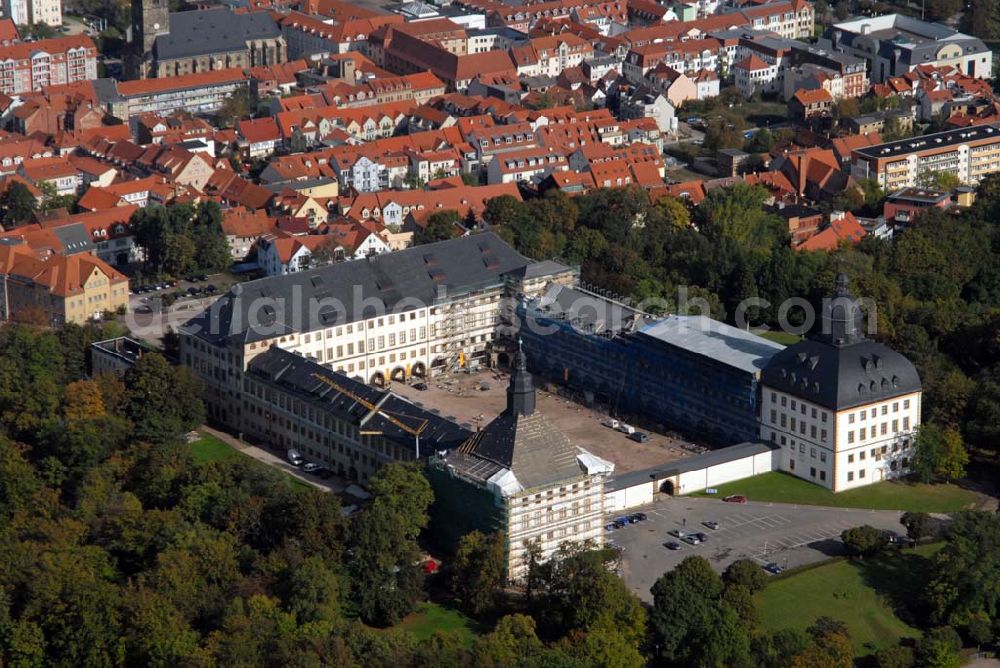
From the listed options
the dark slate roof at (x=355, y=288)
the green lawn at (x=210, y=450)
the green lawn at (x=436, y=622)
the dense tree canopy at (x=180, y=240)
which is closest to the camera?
the green lawn at (x=436, y=622)

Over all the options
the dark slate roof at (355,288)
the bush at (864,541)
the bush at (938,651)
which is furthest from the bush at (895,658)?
the dark slate roof at (355,288)

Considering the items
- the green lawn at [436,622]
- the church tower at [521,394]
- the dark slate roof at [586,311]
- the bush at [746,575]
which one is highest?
the church tower at [521,394]

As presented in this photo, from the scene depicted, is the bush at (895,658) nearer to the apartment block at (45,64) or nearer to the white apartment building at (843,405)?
the white apartment building at (843,405)

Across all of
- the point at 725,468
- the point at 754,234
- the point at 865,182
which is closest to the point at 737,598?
the point at 725,468

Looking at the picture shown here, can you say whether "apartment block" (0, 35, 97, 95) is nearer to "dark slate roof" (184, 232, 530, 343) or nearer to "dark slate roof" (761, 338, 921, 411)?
"dark slate roof" (184, 232, 530, 343)

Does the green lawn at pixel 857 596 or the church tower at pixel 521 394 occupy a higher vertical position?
the church tower at pixel 521 394

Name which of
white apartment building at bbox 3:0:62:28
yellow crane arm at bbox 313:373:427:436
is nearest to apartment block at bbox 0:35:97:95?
white apartment building at bbox 3:0:62:28

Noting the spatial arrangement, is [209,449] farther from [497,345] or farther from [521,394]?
[521,394]
